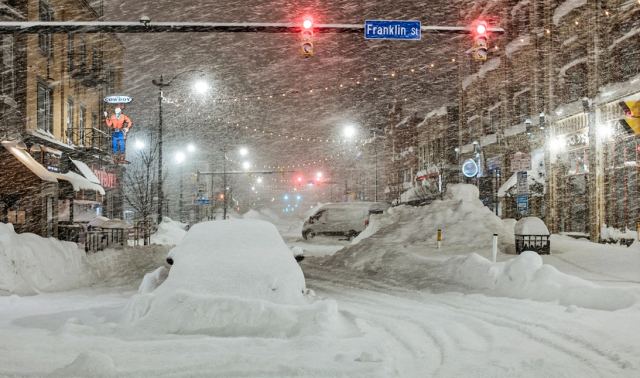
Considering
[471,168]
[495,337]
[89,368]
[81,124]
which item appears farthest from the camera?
[471,168]

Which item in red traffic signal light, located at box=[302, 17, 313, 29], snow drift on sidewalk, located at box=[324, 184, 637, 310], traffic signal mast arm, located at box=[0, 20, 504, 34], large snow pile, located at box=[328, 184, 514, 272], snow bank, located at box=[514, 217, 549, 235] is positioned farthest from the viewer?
large snow pile, located at box=[328, 184, 514, 272]

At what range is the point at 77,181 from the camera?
28.5 meters

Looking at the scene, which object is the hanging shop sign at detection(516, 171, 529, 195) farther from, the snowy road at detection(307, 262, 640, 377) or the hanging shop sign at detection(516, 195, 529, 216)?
the snowy road at detection(307, 262, 640, 377)

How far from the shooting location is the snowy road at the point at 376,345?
6.26m

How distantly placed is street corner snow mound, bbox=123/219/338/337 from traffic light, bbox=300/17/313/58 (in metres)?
5.29

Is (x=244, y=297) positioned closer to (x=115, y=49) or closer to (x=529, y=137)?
(x=529, y=137)

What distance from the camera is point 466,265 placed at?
14062 millimetres

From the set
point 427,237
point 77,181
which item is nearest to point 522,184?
point 427,237

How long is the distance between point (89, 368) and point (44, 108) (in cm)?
2534

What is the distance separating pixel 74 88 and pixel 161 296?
2709 centimetres

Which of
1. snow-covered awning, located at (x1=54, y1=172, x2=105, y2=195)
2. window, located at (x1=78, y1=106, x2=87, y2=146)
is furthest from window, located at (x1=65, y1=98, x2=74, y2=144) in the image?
snow-covered awning, located at (x1=54, y1=172, x2=105, y2=195)

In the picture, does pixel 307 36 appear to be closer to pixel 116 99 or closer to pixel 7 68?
pixel 7 68

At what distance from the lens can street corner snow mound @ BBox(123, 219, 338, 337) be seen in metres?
7.76

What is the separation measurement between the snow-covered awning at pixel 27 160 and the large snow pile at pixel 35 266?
8227 mm
